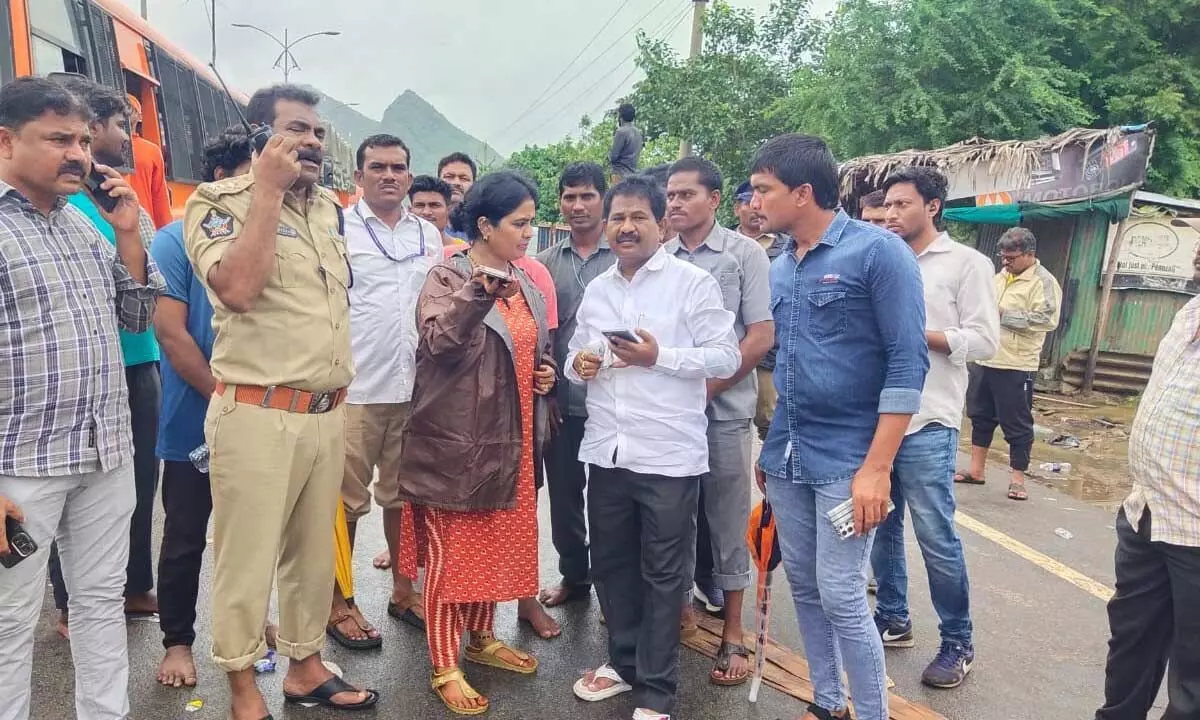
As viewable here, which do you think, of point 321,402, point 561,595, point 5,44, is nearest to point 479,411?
point 321,402

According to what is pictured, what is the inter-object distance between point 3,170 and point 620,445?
6.48 ft

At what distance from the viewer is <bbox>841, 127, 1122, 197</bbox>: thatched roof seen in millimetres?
8961

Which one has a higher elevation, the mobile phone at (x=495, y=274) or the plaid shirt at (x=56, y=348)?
the mobile phone at (x=495, y=274)

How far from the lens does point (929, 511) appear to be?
10.1ft

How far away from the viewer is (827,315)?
2.45 m

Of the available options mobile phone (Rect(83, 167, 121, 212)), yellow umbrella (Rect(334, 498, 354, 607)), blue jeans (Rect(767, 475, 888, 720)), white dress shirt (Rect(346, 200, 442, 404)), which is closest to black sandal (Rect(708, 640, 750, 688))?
blue jeans (Rect(767, 475, 888, 720))

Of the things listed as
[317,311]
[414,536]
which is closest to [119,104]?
[317,311]

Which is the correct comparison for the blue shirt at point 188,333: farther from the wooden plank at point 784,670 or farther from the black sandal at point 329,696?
the wooden plank at point 784,670

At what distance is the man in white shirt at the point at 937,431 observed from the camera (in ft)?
10.2

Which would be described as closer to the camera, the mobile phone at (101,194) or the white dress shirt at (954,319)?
the mobile phone at (101,194)

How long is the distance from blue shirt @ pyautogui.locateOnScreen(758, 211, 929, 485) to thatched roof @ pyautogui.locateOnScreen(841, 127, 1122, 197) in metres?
6.97

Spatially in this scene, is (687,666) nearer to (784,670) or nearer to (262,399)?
(784,670)

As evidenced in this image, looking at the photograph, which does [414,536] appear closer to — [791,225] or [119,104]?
[791,225]

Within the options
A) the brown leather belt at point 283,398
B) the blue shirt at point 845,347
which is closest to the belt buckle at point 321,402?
the brown leather belt at point 283,398
